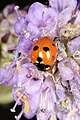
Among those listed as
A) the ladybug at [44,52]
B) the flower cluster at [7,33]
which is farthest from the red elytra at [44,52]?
the flower cluster at [7,33]

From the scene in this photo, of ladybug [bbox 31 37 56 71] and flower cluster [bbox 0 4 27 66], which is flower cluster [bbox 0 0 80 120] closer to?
ladybug [bbox 31 37 56 71]

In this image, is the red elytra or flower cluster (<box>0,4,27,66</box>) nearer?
the red elytra

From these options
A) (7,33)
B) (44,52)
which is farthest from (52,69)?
(7,33)

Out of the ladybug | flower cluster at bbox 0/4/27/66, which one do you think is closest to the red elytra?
the ladybug

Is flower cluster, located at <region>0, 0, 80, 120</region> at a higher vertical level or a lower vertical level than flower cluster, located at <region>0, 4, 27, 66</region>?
lower

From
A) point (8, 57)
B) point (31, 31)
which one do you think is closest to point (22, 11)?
point (8, 57)

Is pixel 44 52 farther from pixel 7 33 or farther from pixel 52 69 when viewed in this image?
pixel 7 33

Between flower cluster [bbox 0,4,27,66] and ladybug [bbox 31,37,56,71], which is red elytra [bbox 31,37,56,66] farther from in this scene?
flower cluster [bbox 0,4,27,66]

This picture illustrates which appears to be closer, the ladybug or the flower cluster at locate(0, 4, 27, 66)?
the ladybug
